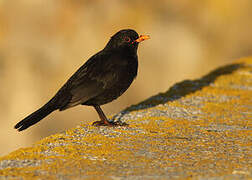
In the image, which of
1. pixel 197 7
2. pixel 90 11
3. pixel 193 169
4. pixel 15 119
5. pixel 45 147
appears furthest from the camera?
pixel 197 7

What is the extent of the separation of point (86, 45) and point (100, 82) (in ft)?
30.6

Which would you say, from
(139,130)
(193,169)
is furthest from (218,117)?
(193,169)

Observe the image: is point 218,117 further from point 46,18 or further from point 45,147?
point 46,18

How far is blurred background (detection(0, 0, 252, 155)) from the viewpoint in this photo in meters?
14.0

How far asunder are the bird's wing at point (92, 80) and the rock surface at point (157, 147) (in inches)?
15.0

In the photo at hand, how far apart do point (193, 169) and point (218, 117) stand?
2.50 metres

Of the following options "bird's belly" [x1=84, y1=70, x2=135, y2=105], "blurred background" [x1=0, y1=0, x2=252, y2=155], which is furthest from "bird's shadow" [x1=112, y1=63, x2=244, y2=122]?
"blurred background" [x1=0, y1=0, x2=252, y2=155]

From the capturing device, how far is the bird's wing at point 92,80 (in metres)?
5.48

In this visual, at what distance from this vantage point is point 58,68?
14312 millimetres

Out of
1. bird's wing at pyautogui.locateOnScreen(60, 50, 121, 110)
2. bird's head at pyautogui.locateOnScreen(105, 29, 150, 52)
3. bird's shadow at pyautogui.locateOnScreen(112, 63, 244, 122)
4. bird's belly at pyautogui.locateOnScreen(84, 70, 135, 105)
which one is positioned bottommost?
bird's shadow at pyautogui.locateOnScreen(112, 63, 244, 122)

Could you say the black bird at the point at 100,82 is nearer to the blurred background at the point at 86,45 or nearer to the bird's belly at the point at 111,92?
the bird's belly at the point at 111,92

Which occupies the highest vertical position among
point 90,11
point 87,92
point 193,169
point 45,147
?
point 90,11

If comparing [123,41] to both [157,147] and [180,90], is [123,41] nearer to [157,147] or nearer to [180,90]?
[157,147]

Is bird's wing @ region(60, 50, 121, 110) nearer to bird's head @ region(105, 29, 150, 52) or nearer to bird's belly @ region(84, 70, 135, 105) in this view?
bird's belly @ region(84, 70, 135, 105)
